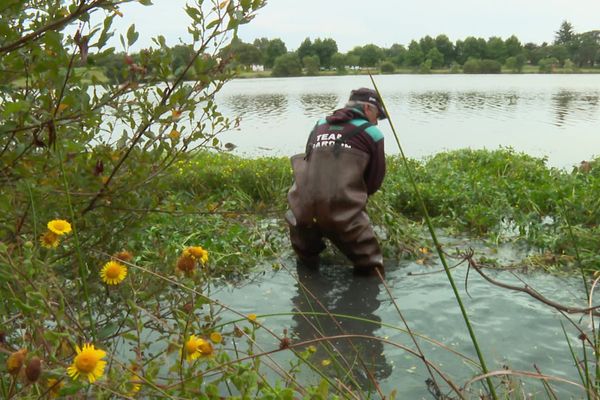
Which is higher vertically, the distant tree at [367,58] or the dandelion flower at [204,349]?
the distant tree at [367,58]

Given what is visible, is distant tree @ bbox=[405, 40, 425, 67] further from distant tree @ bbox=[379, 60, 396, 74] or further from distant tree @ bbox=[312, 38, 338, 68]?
distant tree @ bbox=[379, 60, 396, 74]

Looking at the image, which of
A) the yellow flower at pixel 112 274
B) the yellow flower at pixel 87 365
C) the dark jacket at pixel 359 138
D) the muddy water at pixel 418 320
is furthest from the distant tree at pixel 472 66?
the yellow flower at pixel 87 365

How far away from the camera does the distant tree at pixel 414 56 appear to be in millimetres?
55650

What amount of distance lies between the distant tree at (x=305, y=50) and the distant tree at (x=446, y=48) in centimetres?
1958

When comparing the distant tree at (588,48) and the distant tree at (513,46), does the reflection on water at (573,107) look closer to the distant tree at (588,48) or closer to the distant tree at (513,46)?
the distant tree at (588,48)

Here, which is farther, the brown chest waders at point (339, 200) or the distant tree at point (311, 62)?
the distant tree at point (311, 62)

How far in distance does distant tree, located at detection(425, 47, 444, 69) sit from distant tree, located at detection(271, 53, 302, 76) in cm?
1393

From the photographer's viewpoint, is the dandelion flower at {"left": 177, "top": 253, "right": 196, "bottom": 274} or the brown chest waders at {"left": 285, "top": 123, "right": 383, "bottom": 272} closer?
the dandelion flower at {"left": 177, "top": 253, "right": 196, "bottom": 274}

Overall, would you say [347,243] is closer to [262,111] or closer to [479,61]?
[262,111]

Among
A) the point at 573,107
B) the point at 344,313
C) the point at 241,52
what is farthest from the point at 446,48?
the point at 241,52

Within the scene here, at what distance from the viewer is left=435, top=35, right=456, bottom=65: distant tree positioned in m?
66.8

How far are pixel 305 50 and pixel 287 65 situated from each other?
2073 millimetres

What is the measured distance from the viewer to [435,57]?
2394 inches

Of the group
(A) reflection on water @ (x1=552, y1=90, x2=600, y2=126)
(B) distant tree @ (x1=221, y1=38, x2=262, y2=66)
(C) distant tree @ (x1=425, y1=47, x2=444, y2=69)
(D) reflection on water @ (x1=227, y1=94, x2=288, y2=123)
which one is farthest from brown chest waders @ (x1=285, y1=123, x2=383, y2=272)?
(C) distant tree @ (x1=425, y1=47, x2=444, y2=69)
